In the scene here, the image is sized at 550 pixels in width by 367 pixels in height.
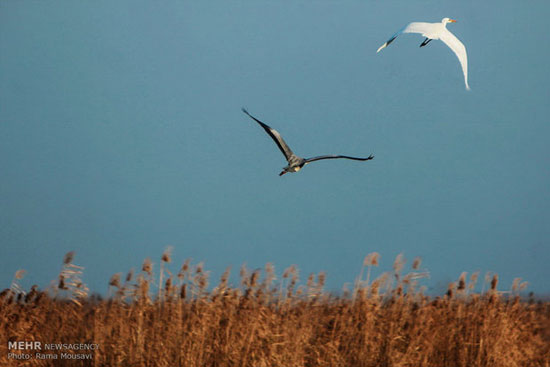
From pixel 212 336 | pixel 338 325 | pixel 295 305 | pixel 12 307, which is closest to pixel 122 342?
pixel 212 336

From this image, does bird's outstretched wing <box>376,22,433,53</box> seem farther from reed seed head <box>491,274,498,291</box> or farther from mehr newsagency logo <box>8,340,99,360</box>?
mehr newsagency logo <box>8,340,99,360</box>

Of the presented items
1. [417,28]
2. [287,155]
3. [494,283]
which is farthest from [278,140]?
[494,283]

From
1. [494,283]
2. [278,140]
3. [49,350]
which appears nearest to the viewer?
[278,140]

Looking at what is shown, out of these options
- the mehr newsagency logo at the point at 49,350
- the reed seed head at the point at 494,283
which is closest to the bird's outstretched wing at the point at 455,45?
the reed seed head at the point at 494,283

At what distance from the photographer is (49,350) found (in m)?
6.26

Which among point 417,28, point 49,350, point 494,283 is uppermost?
point 417,28

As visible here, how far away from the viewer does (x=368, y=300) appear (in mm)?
6996

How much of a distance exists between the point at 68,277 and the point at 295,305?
2.57m

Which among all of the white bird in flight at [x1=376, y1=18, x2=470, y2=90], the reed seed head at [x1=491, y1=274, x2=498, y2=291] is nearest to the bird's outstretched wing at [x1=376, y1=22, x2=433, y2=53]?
the white bird in flight at [x1=376, y1=18, x2=470, y2=90]

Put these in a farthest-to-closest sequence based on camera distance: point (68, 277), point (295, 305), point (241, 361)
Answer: point (295, 305) → point (68, 277) → point (241, 361)

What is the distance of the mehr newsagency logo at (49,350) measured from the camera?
613 centimetres

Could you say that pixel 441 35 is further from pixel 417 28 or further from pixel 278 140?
pixel 278 140

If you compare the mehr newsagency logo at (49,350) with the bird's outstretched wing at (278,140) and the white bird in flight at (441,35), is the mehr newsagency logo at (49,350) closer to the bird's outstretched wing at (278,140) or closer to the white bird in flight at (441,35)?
the bird's outstretched wing at (278,140)

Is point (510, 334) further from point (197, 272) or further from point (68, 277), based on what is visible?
point (68, 277)
